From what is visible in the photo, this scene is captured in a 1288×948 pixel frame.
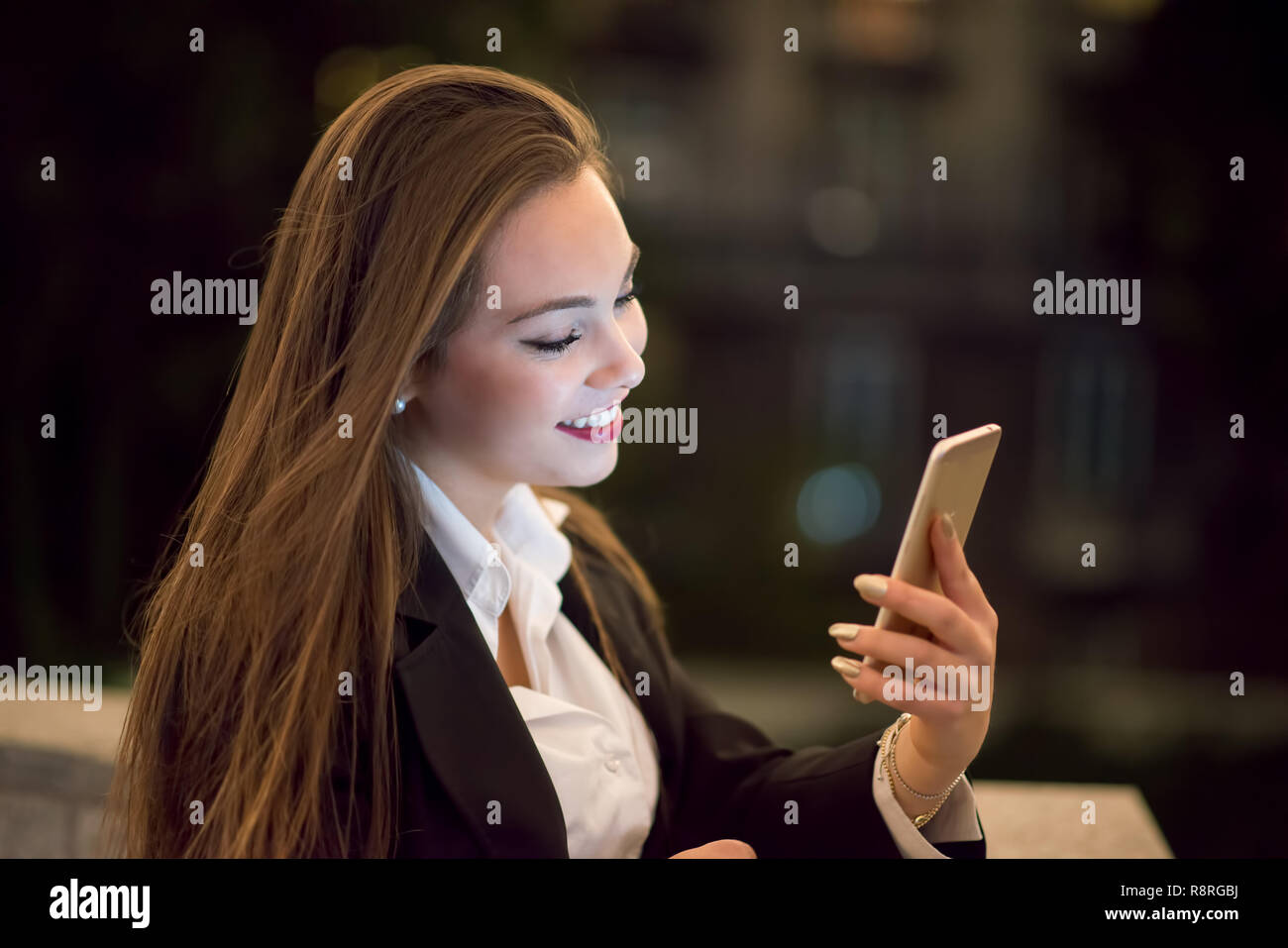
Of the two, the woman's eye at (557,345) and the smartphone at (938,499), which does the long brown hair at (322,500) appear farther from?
the smartphone at (938,499)

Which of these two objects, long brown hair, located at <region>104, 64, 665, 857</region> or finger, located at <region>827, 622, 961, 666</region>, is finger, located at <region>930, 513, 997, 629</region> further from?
long brown hair, located at <region>104, 64, 665, 857</region>

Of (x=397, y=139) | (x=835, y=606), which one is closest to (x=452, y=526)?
(x=397, y=139)

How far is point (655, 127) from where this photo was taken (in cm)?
454

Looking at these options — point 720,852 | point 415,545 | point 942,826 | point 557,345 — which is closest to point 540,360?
point 557,345

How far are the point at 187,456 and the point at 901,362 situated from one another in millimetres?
3110

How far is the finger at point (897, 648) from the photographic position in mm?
1200

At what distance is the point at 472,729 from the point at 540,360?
0.48 m

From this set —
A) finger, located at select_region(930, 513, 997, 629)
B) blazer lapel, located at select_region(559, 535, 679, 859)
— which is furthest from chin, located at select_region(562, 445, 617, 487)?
finger, located at select_region(930, 513, 997, 629)

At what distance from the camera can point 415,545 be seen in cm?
136

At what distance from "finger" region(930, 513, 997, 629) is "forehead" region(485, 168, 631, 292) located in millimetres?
539

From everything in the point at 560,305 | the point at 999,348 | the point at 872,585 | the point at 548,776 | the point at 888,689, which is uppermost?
the point at 999,348

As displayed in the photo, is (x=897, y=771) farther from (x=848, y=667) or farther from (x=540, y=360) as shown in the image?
(x=540, y=360)

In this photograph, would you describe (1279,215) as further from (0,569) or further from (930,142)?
(0,569)

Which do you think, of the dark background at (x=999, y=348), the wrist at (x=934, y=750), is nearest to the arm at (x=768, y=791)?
the wrist at (x=934, y=750)
